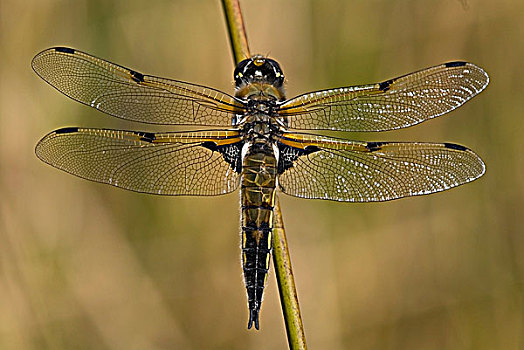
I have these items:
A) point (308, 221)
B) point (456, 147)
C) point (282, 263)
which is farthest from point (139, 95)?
point (308, 221)

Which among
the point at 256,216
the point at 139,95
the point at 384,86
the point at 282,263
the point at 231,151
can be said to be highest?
the point at 139,95

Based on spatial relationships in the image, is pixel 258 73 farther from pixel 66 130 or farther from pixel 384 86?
pixel 66 130

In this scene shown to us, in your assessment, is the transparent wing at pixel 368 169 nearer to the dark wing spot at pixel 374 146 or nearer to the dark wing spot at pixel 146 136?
the dark wing spot at pixel 374 146

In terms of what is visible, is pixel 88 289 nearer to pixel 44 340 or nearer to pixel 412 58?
pixel 44 340

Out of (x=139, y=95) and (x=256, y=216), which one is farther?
(x=139, y=95)

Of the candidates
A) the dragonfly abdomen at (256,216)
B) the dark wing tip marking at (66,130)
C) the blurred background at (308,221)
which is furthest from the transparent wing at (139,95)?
the blurred background at (308,221)

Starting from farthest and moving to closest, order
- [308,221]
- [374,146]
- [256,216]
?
1. [308,221]
2. [374,146]
3. [256,216]
